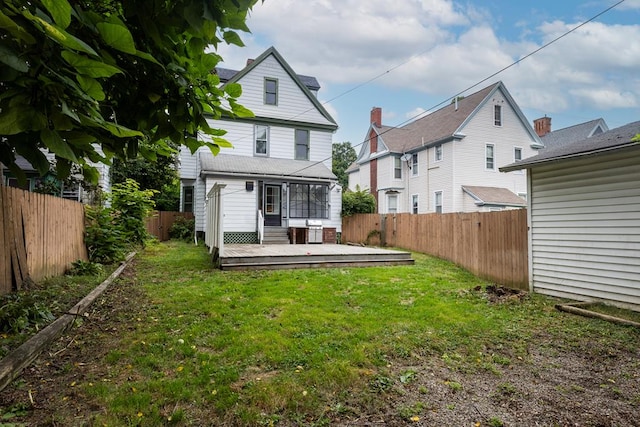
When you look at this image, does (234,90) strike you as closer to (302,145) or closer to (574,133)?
(302,145)

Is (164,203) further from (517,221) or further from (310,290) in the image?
(517,221)

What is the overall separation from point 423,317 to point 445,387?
1.95 meters

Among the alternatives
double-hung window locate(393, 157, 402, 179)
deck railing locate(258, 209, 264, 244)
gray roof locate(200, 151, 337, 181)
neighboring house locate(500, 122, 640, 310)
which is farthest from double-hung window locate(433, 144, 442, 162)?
neighboring house locate(500, 122, 640, 310)

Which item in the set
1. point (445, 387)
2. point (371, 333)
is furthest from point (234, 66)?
point (445, 387)

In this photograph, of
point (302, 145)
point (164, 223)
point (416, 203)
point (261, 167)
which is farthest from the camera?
point (416, 203)

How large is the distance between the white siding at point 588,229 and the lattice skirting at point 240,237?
10055mm

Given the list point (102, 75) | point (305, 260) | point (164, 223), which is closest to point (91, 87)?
point (102, 75)

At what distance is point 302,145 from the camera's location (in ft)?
52.6

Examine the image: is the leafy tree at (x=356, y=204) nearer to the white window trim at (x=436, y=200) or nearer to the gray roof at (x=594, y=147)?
the white window trim at (x=436, y=200)

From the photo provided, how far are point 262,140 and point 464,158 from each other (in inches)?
405

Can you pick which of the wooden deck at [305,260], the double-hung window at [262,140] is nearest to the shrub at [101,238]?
the wooden deck at [305,260]

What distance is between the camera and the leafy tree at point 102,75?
134 centimetres

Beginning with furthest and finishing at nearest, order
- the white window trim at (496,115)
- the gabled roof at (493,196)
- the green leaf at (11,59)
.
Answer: the white window trim at (496,115), the gabled roof at (493,196), the green leaf at (11,59)

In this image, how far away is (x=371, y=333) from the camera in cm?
421
